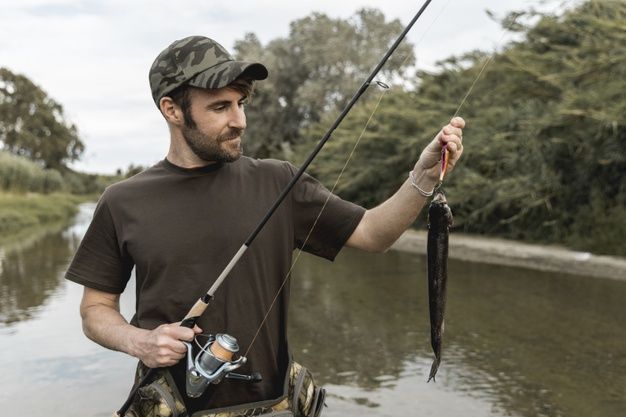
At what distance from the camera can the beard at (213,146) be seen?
253cm

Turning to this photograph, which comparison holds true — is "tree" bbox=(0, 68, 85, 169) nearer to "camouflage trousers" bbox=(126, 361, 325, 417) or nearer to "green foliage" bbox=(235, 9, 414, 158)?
"green foliage" bbox=(235, 9, 414, 158)

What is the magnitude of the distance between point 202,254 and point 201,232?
2.7 inches

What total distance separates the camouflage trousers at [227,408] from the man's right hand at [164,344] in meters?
0.12

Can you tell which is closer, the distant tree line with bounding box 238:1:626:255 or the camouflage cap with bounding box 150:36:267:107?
the camouflage cap with bounding box 150:36:267:107

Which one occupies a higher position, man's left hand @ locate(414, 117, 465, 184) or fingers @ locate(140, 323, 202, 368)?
man's left hand @ locate(414, 117, 465, 184)

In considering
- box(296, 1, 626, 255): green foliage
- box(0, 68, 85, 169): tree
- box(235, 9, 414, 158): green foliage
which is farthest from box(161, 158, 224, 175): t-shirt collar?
box(0, 68, 85, 169): tree

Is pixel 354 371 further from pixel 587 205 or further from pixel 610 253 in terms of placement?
pixel 587 205

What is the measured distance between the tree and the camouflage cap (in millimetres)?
57282

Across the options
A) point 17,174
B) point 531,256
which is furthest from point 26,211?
point 531,256

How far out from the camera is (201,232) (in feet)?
8.19

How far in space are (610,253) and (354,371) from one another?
280 inches

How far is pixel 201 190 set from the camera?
2.53m

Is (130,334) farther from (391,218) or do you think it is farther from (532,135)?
(532,135)

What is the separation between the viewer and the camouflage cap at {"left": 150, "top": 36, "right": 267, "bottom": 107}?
2.46 m
